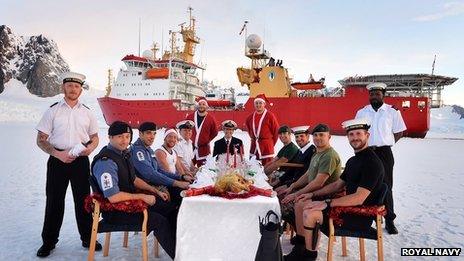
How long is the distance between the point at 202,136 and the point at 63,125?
300cm

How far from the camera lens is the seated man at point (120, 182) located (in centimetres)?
283

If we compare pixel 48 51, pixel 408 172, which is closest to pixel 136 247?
pixel 408 172

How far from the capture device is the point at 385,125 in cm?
464

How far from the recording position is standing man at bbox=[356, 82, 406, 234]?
457 centimetres

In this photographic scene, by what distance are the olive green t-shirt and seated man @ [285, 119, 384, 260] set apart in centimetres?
34

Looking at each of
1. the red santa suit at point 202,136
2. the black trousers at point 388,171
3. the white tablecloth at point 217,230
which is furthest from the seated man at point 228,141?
the white tablecloth at point 217,230

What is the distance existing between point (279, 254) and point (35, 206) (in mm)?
4831

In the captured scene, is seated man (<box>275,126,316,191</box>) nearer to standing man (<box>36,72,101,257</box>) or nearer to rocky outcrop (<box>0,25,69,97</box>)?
standing man (<box>36,72,101,257</box>)

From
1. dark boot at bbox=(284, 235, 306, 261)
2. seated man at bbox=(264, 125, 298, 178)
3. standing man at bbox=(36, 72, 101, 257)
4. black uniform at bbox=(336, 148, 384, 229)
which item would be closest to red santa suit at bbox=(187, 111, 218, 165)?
seated man at bbox=(264, 125, 298, 178)

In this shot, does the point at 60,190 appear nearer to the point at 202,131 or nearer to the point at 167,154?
the point at 167,154

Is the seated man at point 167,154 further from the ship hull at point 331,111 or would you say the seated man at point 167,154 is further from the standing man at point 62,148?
the ship hull at point 331,111

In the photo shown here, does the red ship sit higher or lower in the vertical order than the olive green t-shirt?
higher

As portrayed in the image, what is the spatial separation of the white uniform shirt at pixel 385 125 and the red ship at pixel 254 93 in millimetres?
19704

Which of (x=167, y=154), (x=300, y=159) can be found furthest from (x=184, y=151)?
(x=300, y=159)
